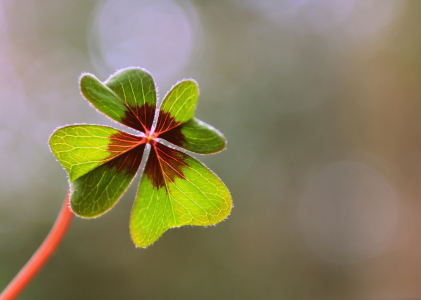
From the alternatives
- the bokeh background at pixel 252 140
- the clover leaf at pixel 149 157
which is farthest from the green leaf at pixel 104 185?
the bokeh background at pixel 252 140

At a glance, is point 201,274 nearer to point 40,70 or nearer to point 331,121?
point 331,121

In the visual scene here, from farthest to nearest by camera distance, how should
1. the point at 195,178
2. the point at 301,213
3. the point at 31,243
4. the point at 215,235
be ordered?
the point at 301,213
the point at 215,235
the point at 31,243
the point at 195,178

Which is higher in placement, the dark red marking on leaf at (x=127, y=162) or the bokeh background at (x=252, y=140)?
the bokeh background at (x=252, y=140)

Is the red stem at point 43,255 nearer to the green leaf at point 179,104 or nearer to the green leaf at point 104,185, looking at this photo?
the green leaf at point 104,185

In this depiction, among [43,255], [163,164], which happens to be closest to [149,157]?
[163,164]

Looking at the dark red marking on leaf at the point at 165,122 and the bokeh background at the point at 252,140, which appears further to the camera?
the bokeh background at the point at 252,140

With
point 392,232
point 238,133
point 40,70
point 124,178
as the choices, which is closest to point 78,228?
point 40,70

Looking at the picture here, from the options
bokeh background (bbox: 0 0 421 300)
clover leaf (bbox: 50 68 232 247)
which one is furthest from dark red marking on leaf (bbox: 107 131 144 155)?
bokeh background (bbox: 0 0 421 300)
